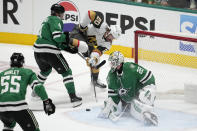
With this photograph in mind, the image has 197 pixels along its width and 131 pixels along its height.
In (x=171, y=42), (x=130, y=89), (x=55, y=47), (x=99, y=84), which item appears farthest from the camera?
(x=99, y=84)

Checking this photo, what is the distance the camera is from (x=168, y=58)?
695 centimetres

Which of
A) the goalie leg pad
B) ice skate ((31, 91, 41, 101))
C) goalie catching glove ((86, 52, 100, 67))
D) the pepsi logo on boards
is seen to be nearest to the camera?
the goalie leg pad

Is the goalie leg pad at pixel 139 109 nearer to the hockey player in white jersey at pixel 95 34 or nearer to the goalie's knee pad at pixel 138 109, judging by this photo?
the goalie's knee pad at pixel 138 109

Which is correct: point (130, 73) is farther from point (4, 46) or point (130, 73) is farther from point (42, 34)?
point (4, 46)

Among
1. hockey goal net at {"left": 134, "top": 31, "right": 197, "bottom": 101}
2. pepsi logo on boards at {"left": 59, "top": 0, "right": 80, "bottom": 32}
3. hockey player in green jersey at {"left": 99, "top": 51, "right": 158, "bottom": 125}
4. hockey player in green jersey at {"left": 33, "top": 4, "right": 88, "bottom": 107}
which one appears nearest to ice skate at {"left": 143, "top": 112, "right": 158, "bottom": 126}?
hockey player in green jersey at {"left": 99, "top": 51, "right": 158, "bottom": 125}

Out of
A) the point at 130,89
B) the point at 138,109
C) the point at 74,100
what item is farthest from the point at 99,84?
the point at 138,109

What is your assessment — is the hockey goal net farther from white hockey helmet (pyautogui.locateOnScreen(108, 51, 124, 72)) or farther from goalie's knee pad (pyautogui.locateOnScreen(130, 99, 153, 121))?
white hockey helmet (pyautogui.locateOnScreen(108, 51, 124, 72))

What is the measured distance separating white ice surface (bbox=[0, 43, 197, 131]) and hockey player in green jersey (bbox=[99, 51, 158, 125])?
0.35 feet

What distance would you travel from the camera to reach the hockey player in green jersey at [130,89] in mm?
→ 5973

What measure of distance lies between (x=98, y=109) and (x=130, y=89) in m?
0.65

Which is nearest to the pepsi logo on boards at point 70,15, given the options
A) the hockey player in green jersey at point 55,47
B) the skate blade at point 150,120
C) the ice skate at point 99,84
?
the ice skate at point 99,84

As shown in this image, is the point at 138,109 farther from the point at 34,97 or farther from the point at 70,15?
the point at 70,15

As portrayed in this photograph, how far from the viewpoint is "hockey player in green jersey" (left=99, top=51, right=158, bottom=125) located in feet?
19.6

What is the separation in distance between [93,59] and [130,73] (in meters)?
0.74
